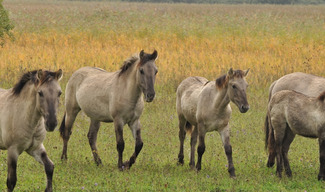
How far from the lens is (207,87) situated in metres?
9.48

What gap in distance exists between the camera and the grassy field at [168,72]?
860 cm

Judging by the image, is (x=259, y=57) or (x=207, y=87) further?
(x=259, y=57)

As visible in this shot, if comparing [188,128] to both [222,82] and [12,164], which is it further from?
[12,164]

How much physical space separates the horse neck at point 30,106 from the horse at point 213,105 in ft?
10.1

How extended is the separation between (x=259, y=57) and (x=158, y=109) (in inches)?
282

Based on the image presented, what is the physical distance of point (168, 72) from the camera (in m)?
17.7

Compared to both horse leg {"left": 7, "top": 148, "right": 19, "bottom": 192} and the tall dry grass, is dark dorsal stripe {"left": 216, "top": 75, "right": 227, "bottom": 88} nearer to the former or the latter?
horse leg {"left": 7, "top": 148, "right": 19, "bottom": 192}

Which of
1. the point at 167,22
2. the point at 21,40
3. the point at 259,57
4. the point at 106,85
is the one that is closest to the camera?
the point at 106,85

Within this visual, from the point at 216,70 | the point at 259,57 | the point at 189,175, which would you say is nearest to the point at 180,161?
the point at 189,175

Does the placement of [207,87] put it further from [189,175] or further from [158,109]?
[158,109]

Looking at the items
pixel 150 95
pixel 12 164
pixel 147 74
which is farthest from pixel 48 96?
pixel 147 74

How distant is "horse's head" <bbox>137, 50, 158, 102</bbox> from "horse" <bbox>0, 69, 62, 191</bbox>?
2072mm

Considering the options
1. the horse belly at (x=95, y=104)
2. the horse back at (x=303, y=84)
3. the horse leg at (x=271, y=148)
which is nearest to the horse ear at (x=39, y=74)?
the horse belly at (x=95, y=104)

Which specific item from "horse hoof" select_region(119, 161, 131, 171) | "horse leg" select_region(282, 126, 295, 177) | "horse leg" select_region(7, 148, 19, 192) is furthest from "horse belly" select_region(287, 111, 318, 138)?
"horse leg" select_region(7, 148, 19, 192)
